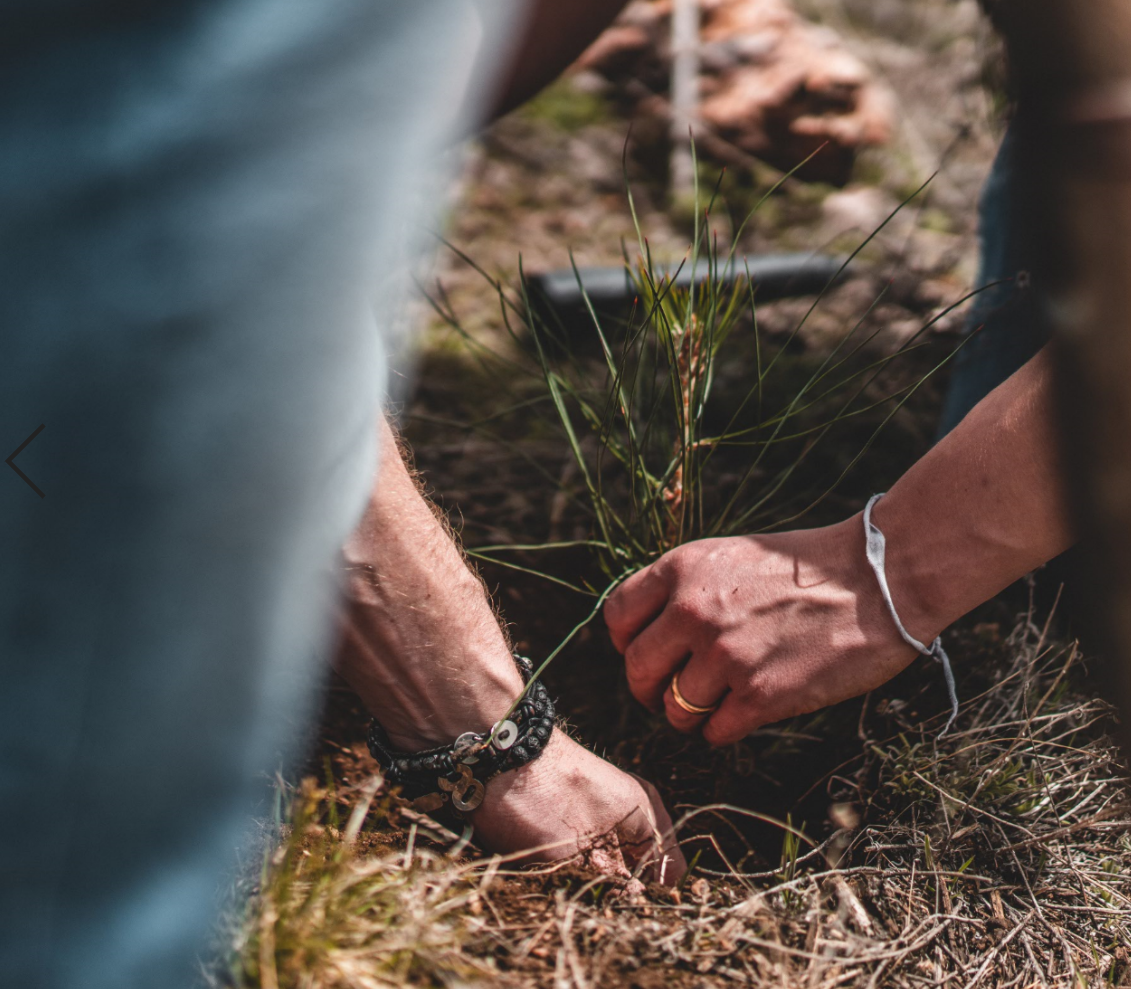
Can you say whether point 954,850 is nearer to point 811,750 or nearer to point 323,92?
point 811,750

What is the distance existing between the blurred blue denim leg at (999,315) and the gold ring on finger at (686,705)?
55 centimetres

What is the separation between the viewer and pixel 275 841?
72 centimetres

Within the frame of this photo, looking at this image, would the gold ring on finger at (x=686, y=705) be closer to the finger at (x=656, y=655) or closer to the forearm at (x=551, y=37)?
the finger at (x=656, y=655)

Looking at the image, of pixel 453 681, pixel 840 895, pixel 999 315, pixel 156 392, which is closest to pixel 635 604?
pixel 453 681

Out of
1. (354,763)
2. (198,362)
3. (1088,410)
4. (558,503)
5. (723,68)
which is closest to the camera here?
(1088,410)

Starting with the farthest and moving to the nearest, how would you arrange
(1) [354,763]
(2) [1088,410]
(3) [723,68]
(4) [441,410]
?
(3) [723,68] < (4) [441,410] < (1) [354,763] < (2) [1088,410]

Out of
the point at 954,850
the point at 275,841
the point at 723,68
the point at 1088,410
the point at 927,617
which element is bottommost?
the point at 954,850

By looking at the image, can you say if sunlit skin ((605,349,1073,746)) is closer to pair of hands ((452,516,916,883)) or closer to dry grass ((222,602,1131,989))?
pair of hands ((452,516,916,883))

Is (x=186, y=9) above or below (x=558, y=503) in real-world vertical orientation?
above

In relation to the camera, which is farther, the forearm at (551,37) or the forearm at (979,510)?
the forearm at (551,37)

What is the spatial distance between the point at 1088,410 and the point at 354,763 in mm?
768

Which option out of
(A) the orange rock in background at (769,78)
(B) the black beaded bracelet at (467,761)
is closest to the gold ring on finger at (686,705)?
(B) the black beaded bracelet at (467,761)

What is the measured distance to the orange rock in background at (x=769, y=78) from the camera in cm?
203

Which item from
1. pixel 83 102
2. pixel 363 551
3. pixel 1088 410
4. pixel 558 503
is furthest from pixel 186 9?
pixel 558 503
